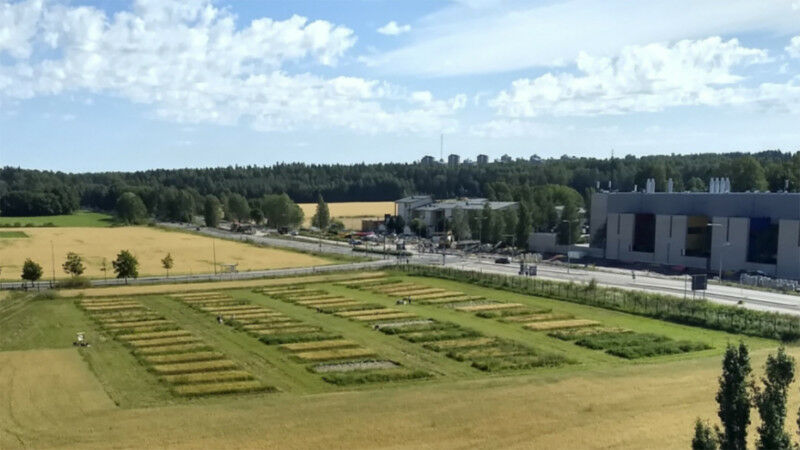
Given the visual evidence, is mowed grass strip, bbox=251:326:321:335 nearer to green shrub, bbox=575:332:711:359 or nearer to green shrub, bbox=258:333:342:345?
green shrub, bbox=258:333:342:345

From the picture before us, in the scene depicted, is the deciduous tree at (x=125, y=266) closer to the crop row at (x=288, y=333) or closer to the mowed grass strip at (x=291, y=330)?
the crop row at (x=288, y=333)

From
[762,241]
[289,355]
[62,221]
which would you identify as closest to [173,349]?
[289,355]

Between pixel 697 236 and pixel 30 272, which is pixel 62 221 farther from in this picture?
pixel 697 236

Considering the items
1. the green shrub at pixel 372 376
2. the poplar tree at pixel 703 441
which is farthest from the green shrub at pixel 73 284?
the poplar tree at pixel 703 441

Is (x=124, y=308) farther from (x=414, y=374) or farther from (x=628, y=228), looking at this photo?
(x=628, y=228)

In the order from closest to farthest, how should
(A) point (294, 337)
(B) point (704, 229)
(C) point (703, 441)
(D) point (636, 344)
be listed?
1. (C) point (703, 441)
2. (D) point (636, 344)
3. (A) point (294, 337)
4. (B) point (704, 229)

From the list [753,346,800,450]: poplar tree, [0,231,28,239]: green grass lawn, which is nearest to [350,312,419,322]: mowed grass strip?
[753,346,800,450]: poplar tree
